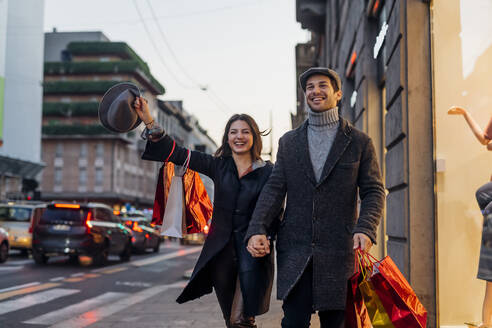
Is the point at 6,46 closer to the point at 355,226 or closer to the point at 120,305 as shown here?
the point at 120,305

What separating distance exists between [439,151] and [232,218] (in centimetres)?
262

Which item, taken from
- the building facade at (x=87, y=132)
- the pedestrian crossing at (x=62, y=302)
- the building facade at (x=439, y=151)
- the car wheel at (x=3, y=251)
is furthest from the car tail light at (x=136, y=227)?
the building facade at (x=87, y=132)

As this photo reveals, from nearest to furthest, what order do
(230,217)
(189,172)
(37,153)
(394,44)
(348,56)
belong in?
(230,217) < (189,172) < (394,44) < (348,56) < (37,153)

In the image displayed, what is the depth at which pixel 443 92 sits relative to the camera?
5.89 metres

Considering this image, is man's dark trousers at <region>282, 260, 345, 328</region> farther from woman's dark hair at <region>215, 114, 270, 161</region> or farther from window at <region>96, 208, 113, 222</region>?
window at <region>96, 208, 113, 222</region>

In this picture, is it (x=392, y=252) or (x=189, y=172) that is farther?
(x=392, y=252)

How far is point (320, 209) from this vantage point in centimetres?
337

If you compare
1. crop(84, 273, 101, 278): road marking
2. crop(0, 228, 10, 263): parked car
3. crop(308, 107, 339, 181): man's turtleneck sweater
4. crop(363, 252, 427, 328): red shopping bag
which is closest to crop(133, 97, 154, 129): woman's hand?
crop(308, 107, 339, 181): man's turtleneck sweater

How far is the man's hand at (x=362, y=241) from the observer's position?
3203 millimetres

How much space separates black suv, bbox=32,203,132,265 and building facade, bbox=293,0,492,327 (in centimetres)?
1175

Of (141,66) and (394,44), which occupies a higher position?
(141,66)

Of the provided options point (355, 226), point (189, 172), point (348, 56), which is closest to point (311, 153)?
point (355, 226)

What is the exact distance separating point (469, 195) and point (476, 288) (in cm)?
79

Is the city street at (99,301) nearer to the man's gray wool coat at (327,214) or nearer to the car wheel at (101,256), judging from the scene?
the car wheel at (101,256)
